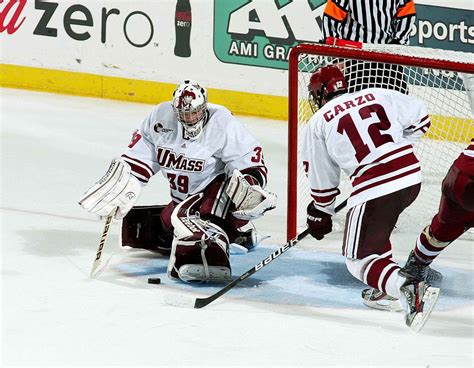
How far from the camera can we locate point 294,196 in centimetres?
463

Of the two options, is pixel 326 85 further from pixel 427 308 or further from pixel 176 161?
pixel 427 308

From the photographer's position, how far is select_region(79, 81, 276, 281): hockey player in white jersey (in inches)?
165

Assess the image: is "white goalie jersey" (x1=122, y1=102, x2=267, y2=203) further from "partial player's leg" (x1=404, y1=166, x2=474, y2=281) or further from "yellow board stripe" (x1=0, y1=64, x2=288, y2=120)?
"yellow board stripe" (x1=0, y1=64, x2=288, y2=120)

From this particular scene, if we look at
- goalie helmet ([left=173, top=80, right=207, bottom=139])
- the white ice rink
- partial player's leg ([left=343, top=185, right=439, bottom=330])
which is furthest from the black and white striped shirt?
partial player's leg ([left=343, top=185, right=439, bottom=330])

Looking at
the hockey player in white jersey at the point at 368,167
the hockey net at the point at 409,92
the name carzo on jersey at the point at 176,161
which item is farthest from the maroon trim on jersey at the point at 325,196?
the hockey net at the point at 409,92

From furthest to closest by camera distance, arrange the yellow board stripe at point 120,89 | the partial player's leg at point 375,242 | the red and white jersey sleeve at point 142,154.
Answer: the yellow board stripe at point 120,89, the red and white jersey sleeve at point 142,154, the partial player's leg at point 375,242

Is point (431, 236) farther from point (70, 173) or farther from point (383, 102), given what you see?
point (70, 173)

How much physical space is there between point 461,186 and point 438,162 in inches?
57.6

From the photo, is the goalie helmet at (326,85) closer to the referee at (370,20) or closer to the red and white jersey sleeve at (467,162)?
the red and white jersey sleeve at (467,162)

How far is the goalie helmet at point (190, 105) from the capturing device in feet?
13.8

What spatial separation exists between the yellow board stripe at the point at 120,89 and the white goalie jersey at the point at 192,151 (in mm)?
2319

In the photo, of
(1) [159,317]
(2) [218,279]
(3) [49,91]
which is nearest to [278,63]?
(3) [49,91]

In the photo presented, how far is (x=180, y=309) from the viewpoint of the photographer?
3908 millimetres

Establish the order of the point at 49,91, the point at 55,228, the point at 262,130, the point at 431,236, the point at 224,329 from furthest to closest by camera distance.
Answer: the point at 49,91, the point at 262,130, the point at 55,228, the point at 431,236, the point at 224,329
